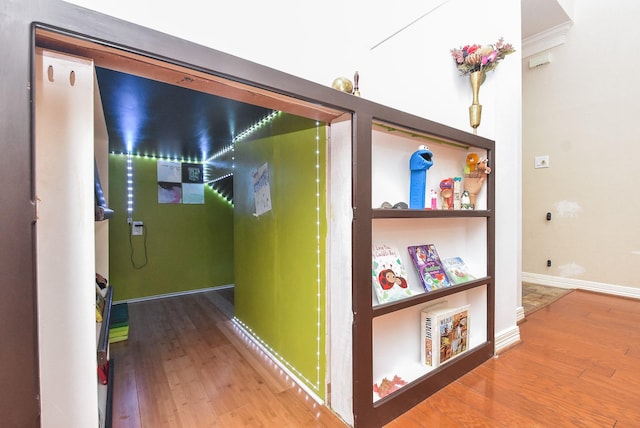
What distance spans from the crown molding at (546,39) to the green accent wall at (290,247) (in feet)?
12.8

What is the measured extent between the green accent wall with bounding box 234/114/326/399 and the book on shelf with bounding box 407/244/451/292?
0.57 m

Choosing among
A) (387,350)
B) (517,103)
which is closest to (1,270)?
(387,350)

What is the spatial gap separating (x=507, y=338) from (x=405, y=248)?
3.85 feet

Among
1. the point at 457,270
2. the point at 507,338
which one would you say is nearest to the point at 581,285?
the point at 507,338

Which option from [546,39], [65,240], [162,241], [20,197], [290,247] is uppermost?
[546,39]

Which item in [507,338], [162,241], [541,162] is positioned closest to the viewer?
[507,338]

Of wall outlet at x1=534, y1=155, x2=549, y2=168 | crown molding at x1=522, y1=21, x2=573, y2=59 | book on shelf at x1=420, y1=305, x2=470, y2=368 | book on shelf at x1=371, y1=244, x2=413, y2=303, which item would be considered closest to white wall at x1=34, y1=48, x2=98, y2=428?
book on shelf at x1=371, y1=244, x2=413, y2=303

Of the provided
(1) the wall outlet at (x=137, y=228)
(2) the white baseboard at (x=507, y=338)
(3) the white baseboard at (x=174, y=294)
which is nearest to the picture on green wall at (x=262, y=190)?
(2) the white baseboard at (x=507, y=338)

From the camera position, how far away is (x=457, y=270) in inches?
72.9

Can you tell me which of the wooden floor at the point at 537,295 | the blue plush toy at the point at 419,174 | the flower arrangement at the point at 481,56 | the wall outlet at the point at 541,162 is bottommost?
the wooden floor at the point at 537,295

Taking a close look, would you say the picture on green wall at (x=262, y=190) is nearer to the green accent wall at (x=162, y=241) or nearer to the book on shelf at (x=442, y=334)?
the book on shelf at (x=442, y=334)

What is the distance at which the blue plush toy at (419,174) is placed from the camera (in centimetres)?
158

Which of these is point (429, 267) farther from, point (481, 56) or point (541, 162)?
point (541, 162)

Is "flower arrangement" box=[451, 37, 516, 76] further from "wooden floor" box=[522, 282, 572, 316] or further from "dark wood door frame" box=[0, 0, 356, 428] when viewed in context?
"wooden floor" box=[522, 282, 572, 316]
